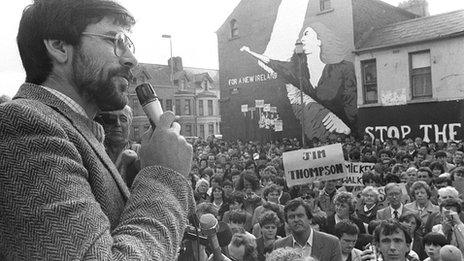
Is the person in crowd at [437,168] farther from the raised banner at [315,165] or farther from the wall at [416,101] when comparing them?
the wall at [416,101]

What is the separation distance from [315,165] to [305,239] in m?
4.23

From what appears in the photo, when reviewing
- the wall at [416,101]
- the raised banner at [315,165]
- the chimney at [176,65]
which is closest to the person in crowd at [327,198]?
the raised banner at [315,165]

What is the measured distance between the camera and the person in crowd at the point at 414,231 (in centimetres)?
646

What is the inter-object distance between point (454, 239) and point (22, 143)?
6.07m

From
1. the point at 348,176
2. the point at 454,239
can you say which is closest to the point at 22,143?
the point at 454,239

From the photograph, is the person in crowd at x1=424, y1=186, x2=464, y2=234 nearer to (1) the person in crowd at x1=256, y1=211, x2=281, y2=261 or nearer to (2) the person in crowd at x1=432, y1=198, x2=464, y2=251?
(2) the person in crowd at x1=432, y1=198, x2=464, y2=251

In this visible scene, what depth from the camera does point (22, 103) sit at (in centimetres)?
111

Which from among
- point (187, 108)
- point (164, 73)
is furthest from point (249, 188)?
point (187, 108)

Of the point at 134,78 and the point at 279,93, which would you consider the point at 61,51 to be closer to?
the point at 134,78

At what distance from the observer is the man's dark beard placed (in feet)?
A: 4.04

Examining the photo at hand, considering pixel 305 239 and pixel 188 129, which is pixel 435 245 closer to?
pixel 305 239

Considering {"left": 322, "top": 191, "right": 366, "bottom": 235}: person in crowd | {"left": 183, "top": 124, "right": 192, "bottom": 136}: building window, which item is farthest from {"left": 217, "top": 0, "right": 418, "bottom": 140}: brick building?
{"left": 183, "top": 124, "right": 192, "bottom": 136}: building window

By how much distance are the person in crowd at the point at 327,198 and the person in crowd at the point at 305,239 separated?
2609 millimetres

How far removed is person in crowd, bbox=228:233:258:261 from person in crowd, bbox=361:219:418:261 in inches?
48.7
